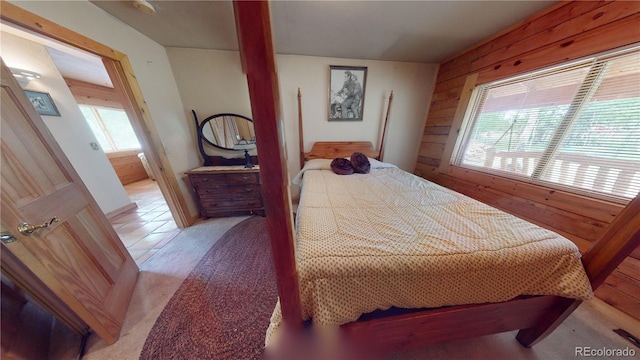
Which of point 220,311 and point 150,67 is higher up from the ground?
point 150,67

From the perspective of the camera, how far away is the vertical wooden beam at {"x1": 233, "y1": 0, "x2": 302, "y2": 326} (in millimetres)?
370

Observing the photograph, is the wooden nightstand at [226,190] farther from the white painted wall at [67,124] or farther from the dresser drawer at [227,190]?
the white painted wall at [67,124]

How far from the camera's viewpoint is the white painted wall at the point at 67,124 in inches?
75.9

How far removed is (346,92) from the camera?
2553 mm

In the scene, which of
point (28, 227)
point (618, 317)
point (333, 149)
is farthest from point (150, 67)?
point (618, 317)

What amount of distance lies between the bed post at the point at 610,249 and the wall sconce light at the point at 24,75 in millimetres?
5059

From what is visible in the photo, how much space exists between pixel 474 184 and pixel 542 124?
81 cm

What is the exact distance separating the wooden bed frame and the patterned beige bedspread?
0.20ft

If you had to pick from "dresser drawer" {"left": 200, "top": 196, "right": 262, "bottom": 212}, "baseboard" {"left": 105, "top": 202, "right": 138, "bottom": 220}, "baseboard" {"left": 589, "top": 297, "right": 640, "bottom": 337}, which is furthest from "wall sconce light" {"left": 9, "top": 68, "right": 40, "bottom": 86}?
"baseboard" {"left": 589, "top": 297, "right": 640, "bottom": 337}

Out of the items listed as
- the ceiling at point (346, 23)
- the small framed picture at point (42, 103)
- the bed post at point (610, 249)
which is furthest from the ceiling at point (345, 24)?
the bed post at point (610, 249)

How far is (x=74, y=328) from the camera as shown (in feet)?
3.48

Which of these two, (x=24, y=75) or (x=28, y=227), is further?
(x=24, y=75)

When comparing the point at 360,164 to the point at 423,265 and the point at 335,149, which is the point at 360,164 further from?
the point at 423,265

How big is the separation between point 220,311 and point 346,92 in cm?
291
